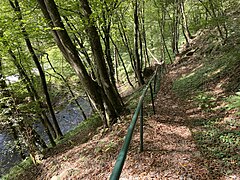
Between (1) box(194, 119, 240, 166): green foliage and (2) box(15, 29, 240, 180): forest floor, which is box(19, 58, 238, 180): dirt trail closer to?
(2) box(15, 29, 240, 180): forest floor

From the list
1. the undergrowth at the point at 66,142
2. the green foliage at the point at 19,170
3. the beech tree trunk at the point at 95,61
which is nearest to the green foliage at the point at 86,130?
the undergrowth at the point at 66,142

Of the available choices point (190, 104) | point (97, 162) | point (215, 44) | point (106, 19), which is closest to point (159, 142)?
point (97, 162)

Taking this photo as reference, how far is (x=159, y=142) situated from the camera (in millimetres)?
4789

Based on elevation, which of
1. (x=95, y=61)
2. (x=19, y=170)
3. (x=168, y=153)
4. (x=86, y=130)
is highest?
(x=95, y=61)

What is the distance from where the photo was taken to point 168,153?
4.13 m

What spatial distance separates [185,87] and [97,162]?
6.95 metres

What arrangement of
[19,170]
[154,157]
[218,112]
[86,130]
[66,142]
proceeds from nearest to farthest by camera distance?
[154,157] < [218,112] < [19,170] < [66,142] < [86,130]

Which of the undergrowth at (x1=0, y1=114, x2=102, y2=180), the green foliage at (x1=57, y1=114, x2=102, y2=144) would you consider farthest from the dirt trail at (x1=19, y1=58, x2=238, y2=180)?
the green foliage at (x1=57, y1=114, x2=102, y2=144)

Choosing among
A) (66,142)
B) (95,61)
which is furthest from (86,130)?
(95,61)

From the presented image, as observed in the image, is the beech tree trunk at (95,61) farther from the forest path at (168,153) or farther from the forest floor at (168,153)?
the forest path at (168,153)

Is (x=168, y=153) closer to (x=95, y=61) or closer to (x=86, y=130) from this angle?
(x=95, y=61)

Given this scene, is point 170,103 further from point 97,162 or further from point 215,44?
point 215,44

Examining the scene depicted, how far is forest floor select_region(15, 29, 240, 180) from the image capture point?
11.4 feet

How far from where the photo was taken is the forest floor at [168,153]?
11.4 feet
